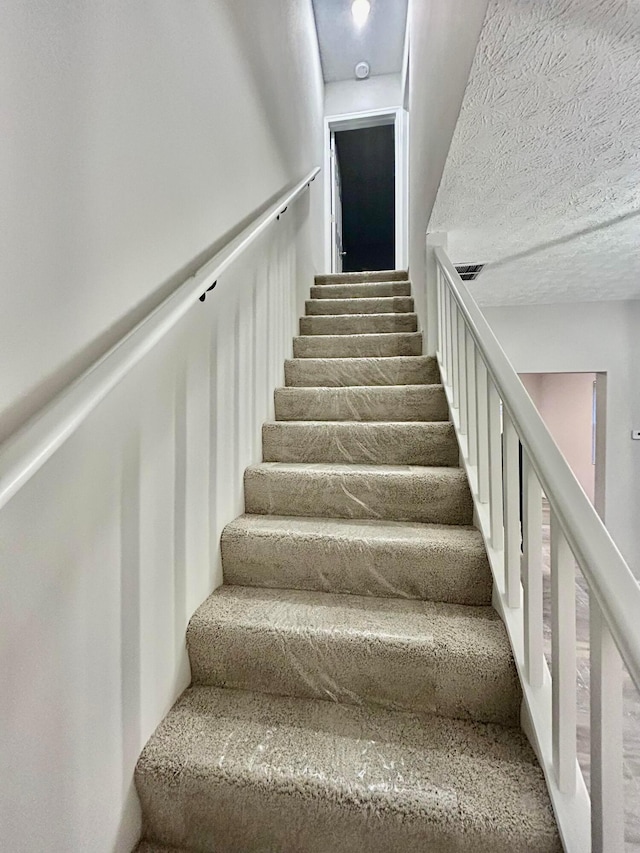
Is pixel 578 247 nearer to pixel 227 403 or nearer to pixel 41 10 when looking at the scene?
pixel 227 403

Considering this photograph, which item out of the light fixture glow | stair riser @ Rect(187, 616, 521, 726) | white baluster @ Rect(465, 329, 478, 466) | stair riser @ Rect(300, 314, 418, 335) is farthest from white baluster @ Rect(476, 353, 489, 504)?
the light fixture glow

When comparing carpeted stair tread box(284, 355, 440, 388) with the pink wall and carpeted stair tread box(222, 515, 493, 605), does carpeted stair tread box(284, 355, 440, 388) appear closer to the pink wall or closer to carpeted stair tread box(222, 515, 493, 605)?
carpeted stair tread box(222, 515, 493, 605)

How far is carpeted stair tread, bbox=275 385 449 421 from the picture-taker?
6.34 ft

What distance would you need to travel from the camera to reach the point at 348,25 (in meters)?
3.56

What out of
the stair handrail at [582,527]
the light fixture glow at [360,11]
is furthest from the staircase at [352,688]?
the light fixture glow at [360,11]

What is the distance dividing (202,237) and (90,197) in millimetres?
457

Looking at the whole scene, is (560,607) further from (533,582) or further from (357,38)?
(357,38)

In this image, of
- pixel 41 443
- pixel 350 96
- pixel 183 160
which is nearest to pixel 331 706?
pixel 41 443

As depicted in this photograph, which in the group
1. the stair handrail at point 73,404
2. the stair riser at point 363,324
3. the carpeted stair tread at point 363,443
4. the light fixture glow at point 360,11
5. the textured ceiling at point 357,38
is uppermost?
the textured ceiling at point 357,38

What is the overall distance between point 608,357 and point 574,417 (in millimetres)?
2599

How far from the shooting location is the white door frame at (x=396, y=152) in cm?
416

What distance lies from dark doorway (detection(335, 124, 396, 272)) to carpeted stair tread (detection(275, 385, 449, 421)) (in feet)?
13.5

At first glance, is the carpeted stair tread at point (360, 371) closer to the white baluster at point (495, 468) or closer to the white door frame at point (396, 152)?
the white baluster at point (495, 468)

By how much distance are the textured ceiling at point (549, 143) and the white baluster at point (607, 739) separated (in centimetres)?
111
